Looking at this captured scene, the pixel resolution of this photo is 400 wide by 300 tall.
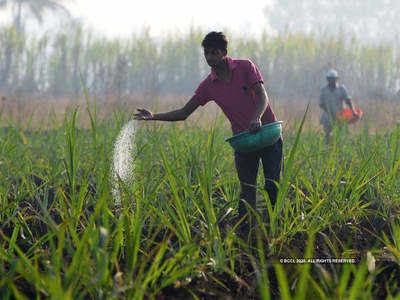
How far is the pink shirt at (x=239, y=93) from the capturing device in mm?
2094

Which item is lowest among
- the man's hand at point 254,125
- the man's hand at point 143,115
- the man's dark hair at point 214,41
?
the man's hand at point 254,125

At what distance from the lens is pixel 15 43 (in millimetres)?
23172

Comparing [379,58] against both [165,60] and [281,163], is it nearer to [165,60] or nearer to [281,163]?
[165,60]

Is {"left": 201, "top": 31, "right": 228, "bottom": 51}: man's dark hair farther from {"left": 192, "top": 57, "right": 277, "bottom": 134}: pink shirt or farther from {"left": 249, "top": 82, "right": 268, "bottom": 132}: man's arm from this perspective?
{"left": 249, "top": 82, "right": 268, "bottom": 132}: man's arm

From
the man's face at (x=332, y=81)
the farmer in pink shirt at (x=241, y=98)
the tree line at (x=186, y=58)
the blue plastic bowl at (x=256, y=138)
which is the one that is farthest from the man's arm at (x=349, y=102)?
the tree line at (x=186, y=58)

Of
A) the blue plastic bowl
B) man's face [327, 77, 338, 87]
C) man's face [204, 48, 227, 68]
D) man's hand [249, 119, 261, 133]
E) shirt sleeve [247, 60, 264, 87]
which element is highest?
man's face [204, 48, 227, 68]

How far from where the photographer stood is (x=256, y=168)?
7.40 ft

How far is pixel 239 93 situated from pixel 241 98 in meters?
0.03

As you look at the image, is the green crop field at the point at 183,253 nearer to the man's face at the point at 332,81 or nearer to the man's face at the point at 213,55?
the man's face at the point at 213,55

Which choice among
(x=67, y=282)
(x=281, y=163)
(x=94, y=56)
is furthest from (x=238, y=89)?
(x=94, y=56)

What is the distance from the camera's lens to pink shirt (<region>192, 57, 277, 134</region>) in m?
2.09

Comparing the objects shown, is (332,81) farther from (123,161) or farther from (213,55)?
(123,161)

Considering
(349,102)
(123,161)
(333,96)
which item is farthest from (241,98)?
(333,96)

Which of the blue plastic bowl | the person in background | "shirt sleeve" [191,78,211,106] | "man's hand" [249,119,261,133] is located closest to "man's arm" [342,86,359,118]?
the person in background
